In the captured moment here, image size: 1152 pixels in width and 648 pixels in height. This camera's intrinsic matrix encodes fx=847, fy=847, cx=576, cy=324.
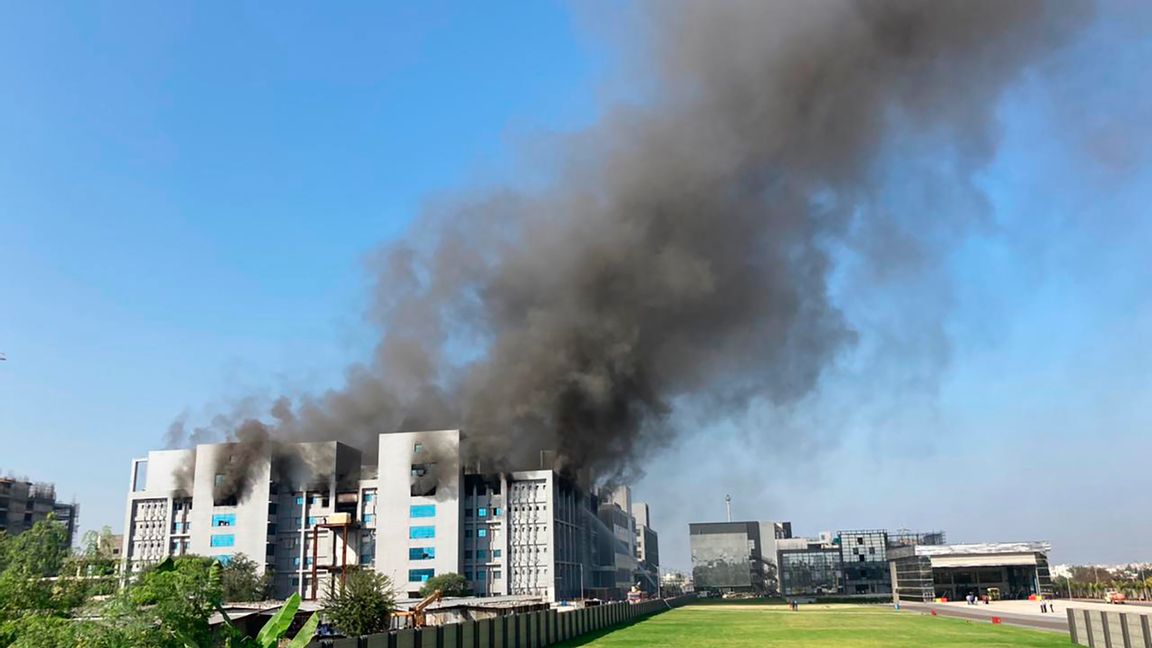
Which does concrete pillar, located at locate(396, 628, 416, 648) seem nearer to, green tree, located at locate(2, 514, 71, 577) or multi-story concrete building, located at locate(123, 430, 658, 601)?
green tree, located at locate(2, 514, 71, 577)

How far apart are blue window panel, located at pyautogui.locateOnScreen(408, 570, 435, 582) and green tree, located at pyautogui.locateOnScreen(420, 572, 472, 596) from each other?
14.3 feet

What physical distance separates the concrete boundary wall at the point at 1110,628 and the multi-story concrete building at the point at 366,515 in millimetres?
79199

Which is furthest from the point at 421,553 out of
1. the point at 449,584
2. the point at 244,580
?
the point at 244,580

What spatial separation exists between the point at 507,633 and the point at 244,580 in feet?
249

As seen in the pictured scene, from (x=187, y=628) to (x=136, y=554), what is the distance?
119199 mm

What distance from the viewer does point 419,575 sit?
105125 mm

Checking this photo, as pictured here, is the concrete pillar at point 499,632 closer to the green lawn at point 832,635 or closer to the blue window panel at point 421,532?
the green lawn at point 832,635

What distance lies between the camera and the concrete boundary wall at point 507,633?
857 inches

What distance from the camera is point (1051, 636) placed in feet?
125

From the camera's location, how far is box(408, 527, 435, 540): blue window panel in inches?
4210

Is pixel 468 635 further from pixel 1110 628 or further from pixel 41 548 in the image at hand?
pixel 1110 628

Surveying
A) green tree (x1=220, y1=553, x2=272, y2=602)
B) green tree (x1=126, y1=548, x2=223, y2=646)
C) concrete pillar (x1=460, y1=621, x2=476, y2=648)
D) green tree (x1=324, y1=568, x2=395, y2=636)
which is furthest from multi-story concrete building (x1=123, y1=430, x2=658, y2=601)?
green tree (x1=126, y1=548, x2=223, y2=646)

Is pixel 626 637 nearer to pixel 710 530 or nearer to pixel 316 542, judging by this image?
pixel 316 542

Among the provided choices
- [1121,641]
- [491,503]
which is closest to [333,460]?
[491,503]
